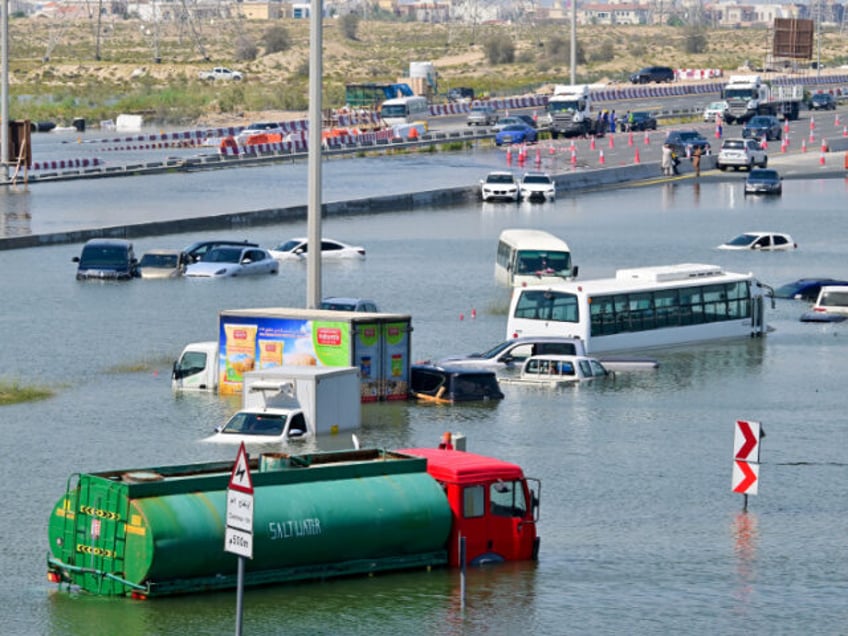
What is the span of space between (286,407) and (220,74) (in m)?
145

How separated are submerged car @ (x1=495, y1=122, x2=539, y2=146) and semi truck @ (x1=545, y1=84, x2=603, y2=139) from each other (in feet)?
4.95

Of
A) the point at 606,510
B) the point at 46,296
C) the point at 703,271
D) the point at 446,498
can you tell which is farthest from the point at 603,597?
the point at 46,296

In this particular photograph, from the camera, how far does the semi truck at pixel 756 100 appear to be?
129000 mm

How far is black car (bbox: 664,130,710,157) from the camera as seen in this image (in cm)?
10900

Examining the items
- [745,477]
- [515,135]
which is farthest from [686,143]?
[745,477]

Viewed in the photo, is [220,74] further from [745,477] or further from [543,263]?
[745,477]

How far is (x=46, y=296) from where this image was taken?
202ft

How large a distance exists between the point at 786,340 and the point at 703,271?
3.25 meters

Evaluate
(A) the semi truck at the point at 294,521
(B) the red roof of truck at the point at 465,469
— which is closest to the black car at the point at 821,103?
(A) the semi truck at the point at 294,521

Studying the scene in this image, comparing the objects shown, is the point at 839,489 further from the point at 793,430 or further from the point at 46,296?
the point at 46,296

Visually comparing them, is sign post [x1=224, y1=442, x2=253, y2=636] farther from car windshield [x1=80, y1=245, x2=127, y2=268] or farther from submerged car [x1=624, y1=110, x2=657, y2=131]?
submerged car [x1=624, y1=110, x2=657, y2=131]

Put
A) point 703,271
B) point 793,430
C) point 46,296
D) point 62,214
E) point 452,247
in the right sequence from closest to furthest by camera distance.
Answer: point 793,430, point 703,271, point 46,296, point 452,247, point 62,214

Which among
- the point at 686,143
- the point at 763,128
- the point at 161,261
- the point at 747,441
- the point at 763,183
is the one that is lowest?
the point at 161,261

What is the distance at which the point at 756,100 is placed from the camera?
130000 millimetres
